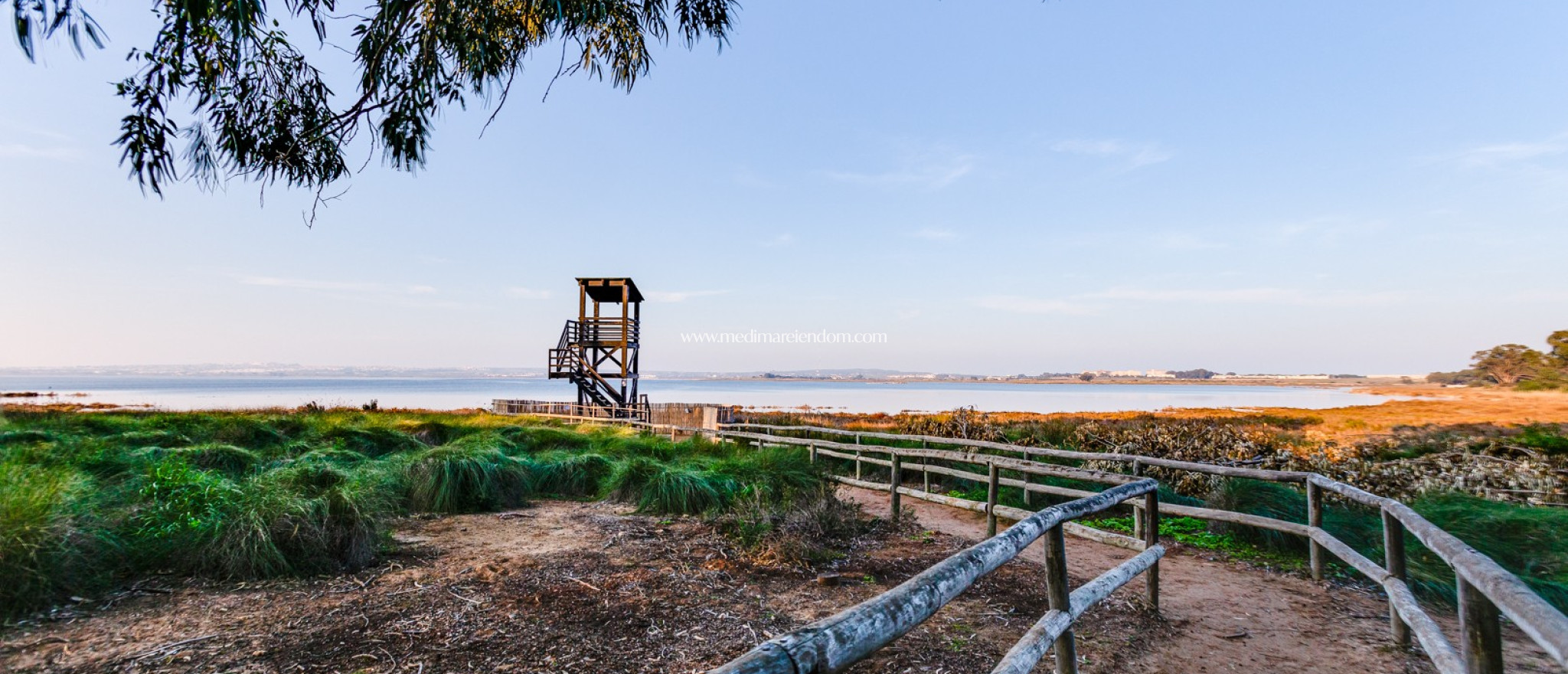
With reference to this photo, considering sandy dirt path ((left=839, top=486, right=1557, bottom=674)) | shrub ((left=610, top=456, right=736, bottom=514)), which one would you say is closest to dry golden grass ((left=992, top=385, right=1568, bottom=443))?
sandy dirt path ((left=839, top=486, right=1557, bottom=674))

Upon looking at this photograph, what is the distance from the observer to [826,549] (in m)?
6.01

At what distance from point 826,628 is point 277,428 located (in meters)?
16.3

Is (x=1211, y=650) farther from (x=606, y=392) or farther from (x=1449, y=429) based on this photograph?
(x=606, y=392)

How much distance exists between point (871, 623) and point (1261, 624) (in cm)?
476

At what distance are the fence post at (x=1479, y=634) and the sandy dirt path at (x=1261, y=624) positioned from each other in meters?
2.02

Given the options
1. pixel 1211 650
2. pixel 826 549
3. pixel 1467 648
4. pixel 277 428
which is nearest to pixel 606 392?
pixel 277 428

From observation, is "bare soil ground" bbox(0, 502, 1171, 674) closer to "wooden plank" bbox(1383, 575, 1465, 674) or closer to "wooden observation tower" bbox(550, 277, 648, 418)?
"wooden plank" bbox(1383, 575, 1465, 674)

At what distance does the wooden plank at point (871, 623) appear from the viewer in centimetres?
106

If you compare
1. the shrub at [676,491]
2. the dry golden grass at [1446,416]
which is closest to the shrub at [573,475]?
the shrub at [676,491]

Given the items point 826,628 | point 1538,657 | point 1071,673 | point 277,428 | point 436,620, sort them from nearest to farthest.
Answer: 1. point 826,628
2. point 1071,673
3. point 1538,657
4. point 436,620
5. point 277,428

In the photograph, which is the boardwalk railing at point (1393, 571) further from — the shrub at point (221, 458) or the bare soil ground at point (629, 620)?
the shrub at point (221, 458)

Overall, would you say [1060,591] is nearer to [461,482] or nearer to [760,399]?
[461,482]

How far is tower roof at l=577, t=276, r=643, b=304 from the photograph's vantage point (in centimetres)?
2606

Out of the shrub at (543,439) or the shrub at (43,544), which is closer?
the shrub at (43,544)
